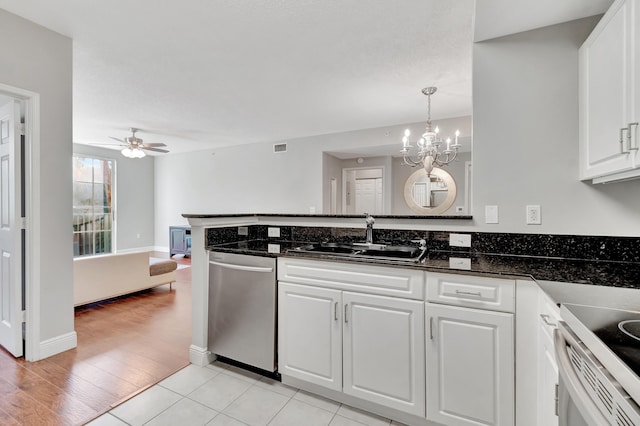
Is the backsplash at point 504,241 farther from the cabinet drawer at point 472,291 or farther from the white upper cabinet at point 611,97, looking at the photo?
the cabinet drawer at point 472,291

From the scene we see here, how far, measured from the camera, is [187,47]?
261 centimetres

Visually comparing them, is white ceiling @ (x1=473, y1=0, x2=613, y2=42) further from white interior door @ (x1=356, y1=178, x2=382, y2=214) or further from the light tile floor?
white interior door @ (x1=356, y1=178, x2=382, y2=214)

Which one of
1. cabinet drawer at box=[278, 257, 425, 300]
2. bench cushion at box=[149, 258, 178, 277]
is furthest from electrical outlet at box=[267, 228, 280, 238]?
bench cushion at box=[149, 258, 178, 277]

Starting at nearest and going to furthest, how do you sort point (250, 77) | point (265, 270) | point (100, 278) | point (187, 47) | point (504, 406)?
point (504, 406) < point (265, 270) < point (187, 47) < point (250, 77) < point (100, 278)

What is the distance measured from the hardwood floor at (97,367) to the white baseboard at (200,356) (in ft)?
0.25

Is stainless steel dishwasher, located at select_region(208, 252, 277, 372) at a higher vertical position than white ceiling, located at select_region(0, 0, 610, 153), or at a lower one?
lower

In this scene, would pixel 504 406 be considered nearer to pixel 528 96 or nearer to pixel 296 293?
pixel 296 293

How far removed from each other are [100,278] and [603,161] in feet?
15.0

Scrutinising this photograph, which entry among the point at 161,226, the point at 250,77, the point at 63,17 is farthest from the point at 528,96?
the point at 161,226

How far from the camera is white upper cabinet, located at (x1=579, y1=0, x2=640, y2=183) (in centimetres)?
119

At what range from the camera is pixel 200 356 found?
2250 mm

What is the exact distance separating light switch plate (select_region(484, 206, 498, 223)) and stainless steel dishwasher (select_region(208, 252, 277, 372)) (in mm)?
1434

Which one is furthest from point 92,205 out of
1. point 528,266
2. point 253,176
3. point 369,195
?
point 528,266

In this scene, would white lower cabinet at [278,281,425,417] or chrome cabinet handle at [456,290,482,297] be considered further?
white lower cabinet at [278,281,425,417]
